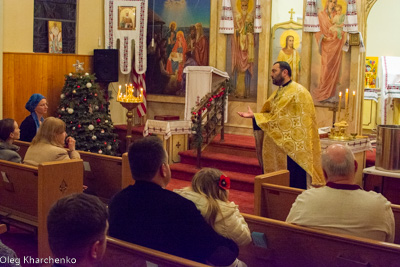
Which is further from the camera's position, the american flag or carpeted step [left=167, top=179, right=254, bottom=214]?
the american flag

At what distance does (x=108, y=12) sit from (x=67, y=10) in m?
0.85

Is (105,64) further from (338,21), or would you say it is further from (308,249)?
(308,249)

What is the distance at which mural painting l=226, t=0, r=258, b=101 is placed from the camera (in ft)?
37.2

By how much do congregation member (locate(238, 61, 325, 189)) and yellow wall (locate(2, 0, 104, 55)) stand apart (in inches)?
224

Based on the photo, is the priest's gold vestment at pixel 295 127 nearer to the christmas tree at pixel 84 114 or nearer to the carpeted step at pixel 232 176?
the carpeted step at pixel 232 176

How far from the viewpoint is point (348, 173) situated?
3.65m

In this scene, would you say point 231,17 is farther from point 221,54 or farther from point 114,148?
point 114,148

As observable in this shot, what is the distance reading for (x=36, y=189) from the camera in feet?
18.5

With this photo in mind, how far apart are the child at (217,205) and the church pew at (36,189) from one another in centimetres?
222

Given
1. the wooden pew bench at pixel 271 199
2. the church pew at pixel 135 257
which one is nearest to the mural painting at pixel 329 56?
the wooden pew bench at pixel 271 199

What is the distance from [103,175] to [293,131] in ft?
8.02

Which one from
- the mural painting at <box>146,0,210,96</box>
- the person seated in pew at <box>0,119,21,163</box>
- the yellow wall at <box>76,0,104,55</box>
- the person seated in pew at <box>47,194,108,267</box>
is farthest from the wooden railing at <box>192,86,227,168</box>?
the person seated in pew at <box>47,194,108,267</box>

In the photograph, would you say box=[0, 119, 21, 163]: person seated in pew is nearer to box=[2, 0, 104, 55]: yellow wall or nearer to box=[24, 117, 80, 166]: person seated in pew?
box=[24, 117, 80, 166]: person seated in pew

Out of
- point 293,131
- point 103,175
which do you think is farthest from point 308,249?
point 293,131
